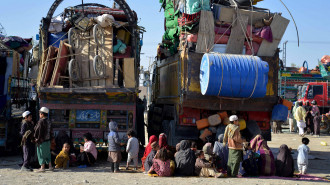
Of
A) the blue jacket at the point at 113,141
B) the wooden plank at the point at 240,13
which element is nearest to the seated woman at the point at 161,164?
the blue jacket at the point at 113,141

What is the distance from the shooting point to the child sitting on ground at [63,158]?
344 inches

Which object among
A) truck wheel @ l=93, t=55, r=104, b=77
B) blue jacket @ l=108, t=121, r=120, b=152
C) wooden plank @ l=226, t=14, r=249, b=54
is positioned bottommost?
blue jacket @ l=108, t=121, r=120, b=152

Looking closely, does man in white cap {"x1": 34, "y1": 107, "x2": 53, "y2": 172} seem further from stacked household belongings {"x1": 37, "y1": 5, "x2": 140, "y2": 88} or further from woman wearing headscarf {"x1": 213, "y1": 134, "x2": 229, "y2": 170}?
woman wearing headscarf {"x1": 213, "y1": 134, "x2": 229, "y2": 170}

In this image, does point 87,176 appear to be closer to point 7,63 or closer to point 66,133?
point 66,133

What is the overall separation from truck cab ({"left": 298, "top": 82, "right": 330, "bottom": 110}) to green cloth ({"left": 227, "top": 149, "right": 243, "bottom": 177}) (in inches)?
577

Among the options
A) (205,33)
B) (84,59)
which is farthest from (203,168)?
(84,59)

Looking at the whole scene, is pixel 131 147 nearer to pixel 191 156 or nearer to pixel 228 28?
pixel 191 156

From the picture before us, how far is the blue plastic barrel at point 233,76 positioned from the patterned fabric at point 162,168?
1994mm

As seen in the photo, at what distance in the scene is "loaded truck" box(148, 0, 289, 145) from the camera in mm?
9219

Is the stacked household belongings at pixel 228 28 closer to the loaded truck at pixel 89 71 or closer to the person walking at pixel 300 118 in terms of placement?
the loaded truck at pixel 89 71

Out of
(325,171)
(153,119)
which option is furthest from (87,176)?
(153,119)

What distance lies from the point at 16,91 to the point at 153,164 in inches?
199

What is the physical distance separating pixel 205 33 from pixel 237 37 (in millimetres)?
872

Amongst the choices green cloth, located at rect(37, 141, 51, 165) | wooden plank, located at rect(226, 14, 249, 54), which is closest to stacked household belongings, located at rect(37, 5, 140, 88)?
green cloth, located at rect(37, 141, 51, 165)
